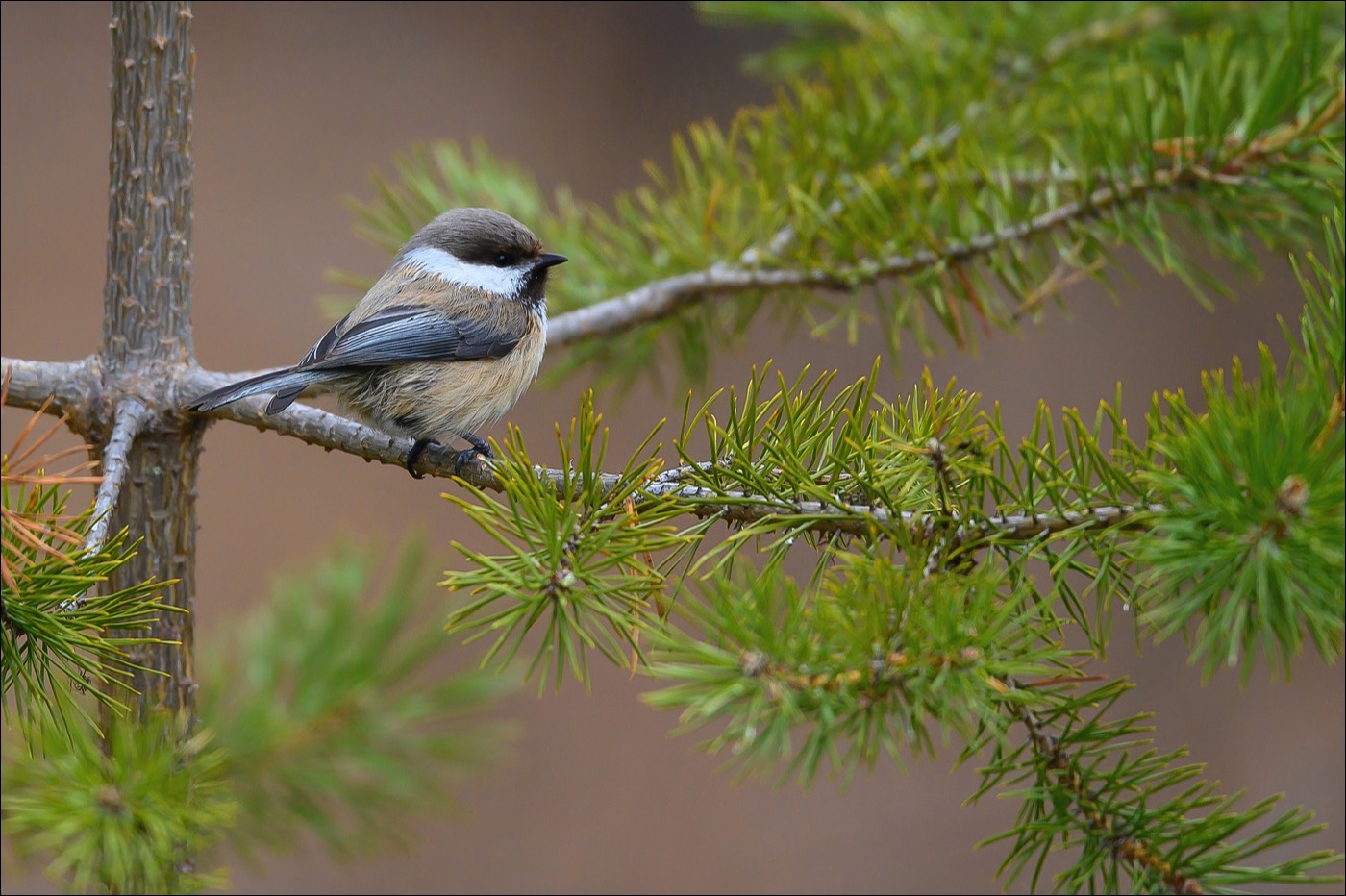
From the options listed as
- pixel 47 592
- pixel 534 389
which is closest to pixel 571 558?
pixel 47 592

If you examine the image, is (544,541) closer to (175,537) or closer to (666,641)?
(666,641)

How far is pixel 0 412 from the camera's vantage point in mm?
2186

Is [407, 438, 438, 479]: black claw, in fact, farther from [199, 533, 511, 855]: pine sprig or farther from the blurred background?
the blurred background

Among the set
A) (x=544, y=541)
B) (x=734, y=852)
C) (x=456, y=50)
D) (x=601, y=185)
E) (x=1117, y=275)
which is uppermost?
(x=456, y=50)

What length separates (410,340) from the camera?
1.51 meters

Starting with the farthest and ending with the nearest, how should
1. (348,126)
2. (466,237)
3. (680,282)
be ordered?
1. (348,126)
2. (466,237)
3. (680,282)

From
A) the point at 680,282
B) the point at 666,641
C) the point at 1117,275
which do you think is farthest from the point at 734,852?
the point at 666,641

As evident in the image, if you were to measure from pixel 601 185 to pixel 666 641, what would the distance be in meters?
2.35

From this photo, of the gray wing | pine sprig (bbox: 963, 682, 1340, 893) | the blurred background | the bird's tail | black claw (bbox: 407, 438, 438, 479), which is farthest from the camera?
the blurred background

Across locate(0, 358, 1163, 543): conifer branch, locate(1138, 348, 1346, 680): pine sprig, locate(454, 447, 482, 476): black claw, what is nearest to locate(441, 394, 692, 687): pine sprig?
locate(0, 358, 1163, 543): conifer branch

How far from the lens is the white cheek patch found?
1.61 m

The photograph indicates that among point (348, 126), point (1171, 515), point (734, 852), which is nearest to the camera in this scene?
point (1171, 515)

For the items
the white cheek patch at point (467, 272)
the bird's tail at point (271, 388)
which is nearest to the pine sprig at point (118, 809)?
the bird's tail at point (271, 388)

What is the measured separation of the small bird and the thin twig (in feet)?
1.14
